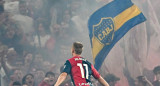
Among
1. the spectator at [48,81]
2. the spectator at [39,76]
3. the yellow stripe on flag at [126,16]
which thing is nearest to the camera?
the yellow stripe on flag at [126,16]

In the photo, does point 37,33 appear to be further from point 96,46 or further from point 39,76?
point 96,46

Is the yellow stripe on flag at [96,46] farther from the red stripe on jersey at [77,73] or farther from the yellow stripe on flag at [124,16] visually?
the red stripe on jersey at [77,73]

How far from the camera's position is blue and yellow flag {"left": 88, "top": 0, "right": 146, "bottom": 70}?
6.31 meters

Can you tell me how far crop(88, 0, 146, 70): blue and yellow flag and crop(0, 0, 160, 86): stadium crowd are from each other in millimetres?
4310

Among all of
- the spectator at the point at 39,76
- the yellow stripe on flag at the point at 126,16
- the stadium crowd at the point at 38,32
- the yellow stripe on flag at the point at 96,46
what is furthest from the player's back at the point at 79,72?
the stadium crowd at the point at 38,32

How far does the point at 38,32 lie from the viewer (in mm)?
11578

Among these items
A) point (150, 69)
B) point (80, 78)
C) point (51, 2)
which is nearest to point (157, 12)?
point (150, 69)

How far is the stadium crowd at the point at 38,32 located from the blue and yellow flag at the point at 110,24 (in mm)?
4310

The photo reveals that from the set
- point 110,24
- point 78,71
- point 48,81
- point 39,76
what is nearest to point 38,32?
point 39,76

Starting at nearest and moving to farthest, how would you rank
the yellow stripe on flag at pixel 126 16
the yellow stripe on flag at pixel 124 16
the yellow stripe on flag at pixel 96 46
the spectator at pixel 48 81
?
1. the yellow stripe on flag at pixel 96 46
2. the yellow stripe on flag at pixel 124 16
3. the yellow stripe on flag at pixel 126 16
4. the spectator at pixel 48 81

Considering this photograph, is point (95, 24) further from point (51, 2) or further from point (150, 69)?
point (51, 2)

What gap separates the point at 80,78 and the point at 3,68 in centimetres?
733

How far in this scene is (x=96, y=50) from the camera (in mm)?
6309

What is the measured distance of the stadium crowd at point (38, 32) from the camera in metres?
10.6
